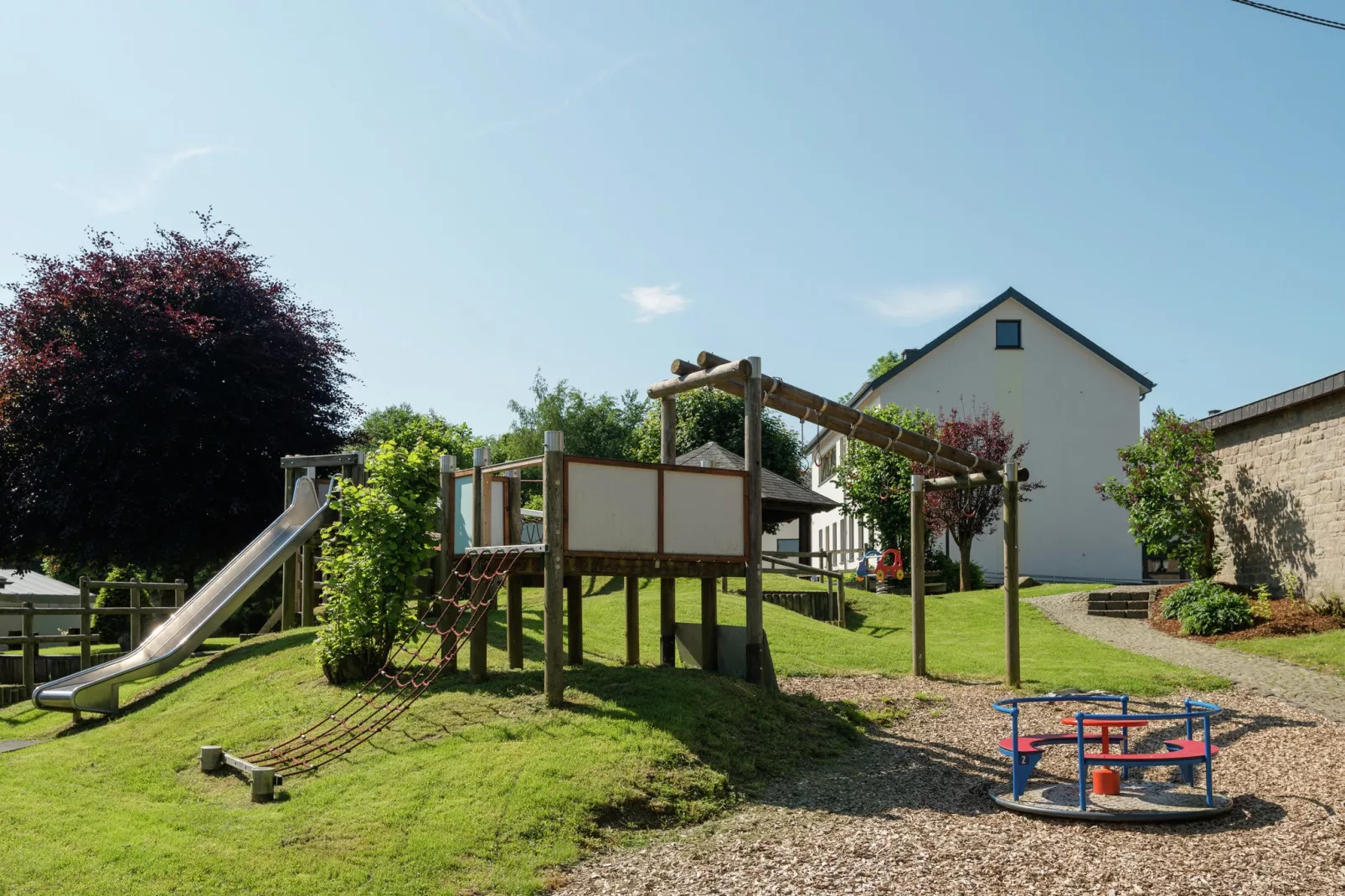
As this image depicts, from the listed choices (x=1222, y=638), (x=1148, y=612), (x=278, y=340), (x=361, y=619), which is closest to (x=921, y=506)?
(x=1222, y=638)

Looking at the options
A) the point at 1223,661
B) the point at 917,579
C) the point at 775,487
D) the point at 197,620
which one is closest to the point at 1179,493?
the point at 1223,661

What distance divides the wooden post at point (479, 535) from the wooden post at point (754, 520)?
10.2 ft

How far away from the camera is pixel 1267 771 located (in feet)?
34.6

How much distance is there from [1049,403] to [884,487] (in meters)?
8.44

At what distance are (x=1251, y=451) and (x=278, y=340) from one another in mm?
21703

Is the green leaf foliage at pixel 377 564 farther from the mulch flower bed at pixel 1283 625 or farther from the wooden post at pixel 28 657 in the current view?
the mulch flower bed at pixel 1283 625

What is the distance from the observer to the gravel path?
761cm

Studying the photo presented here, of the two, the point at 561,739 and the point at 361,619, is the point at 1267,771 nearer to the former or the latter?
the point at 561,739

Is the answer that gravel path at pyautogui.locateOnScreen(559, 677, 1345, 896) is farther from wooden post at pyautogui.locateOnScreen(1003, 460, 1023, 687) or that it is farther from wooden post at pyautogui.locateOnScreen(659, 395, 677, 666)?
wooden post at pyautogui.locateOnScreen(1003, 460, 1023, 687)

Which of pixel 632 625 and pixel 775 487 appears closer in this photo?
pixel 632 625

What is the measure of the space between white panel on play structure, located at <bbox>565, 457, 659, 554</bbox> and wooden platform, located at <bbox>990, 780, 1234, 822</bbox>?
4759 millimetres

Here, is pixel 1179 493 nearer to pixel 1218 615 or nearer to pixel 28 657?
pixel 1218 615

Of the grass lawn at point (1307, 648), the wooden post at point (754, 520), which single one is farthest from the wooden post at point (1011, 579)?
the grass lawn at point (1307, 648)

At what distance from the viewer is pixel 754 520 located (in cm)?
1403
